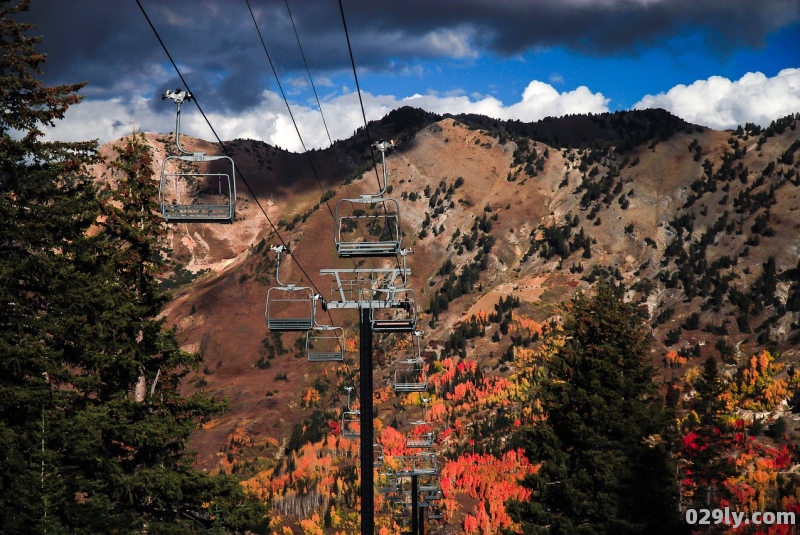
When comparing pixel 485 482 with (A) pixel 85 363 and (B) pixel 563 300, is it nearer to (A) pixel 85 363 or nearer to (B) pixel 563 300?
(B) pixel 563 300

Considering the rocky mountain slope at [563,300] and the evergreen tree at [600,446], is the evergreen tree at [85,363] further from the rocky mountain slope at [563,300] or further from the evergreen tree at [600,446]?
the rocky mountain slope at [563,300]

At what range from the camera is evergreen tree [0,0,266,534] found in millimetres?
27891

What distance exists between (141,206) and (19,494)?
956cm

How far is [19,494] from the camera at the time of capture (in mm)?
27078

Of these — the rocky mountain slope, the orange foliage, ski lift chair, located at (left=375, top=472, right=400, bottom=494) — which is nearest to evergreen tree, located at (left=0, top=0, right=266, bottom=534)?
ski lift chair, located at (left=375, top=472, right=400, bottom=494)

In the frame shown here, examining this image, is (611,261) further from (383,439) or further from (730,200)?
(383,439)

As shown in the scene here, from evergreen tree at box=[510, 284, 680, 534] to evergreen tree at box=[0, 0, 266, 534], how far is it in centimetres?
1437

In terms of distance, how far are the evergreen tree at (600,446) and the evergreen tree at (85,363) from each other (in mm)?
14372

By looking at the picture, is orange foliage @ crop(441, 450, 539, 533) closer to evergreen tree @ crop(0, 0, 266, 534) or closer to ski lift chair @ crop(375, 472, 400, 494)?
ski lift chair @ crop(375, 472, 400, 494)

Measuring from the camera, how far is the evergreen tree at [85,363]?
27.9 metres

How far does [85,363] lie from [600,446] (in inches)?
847

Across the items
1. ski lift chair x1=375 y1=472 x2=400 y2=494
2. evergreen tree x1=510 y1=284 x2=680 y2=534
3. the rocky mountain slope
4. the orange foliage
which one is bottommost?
the orange foliage

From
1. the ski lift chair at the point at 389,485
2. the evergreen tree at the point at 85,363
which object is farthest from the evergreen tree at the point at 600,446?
the ski lift chair at the point at 389,485

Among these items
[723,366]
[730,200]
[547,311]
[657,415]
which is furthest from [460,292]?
[657,415]
